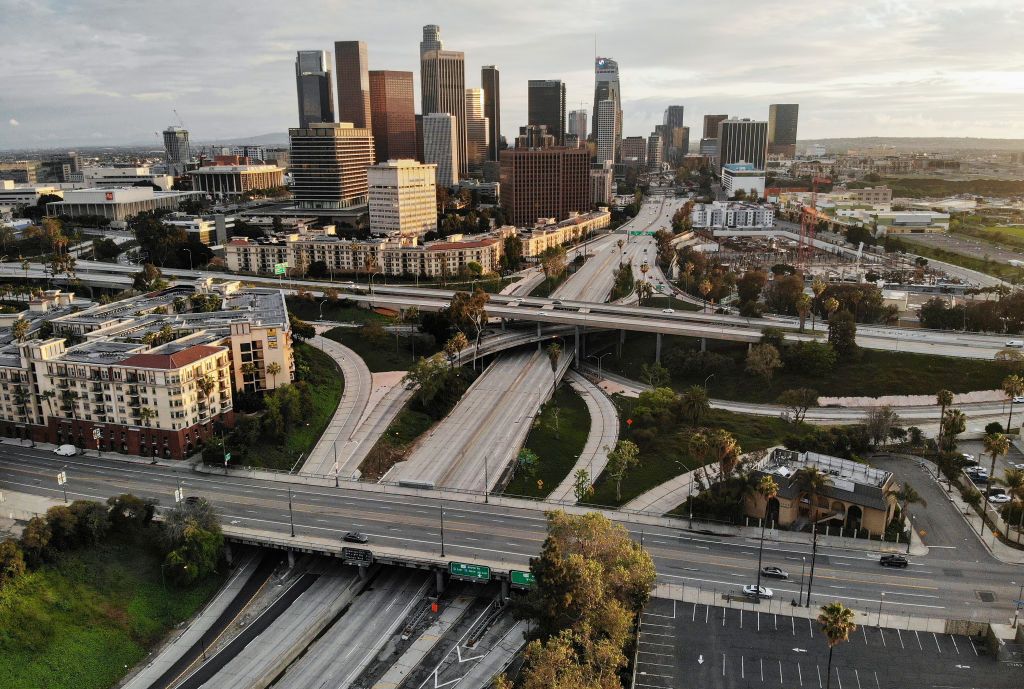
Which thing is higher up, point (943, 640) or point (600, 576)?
point (600, 576)

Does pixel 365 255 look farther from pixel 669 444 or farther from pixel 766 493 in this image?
pixel 766 493

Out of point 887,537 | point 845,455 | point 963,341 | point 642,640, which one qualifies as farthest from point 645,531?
point 963,341

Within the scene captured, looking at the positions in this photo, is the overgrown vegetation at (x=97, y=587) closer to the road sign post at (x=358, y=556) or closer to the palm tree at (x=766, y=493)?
the road sign post at (x=358, y=556)

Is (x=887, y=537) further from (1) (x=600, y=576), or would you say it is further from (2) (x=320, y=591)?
(2) (x=320, y=591)

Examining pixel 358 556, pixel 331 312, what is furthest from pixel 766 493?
pixel 331 312

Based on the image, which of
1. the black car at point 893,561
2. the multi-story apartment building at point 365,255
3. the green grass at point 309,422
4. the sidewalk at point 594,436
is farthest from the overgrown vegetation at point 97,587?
the multi-story apartment building at point 365,255

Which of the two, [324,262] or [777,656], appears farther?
[324,262]

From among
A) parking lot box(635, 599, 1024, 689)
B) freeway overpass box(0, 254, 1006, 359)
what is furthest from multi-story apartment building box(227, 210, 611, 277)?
parking lot box(635, 599, 1024, 689)
